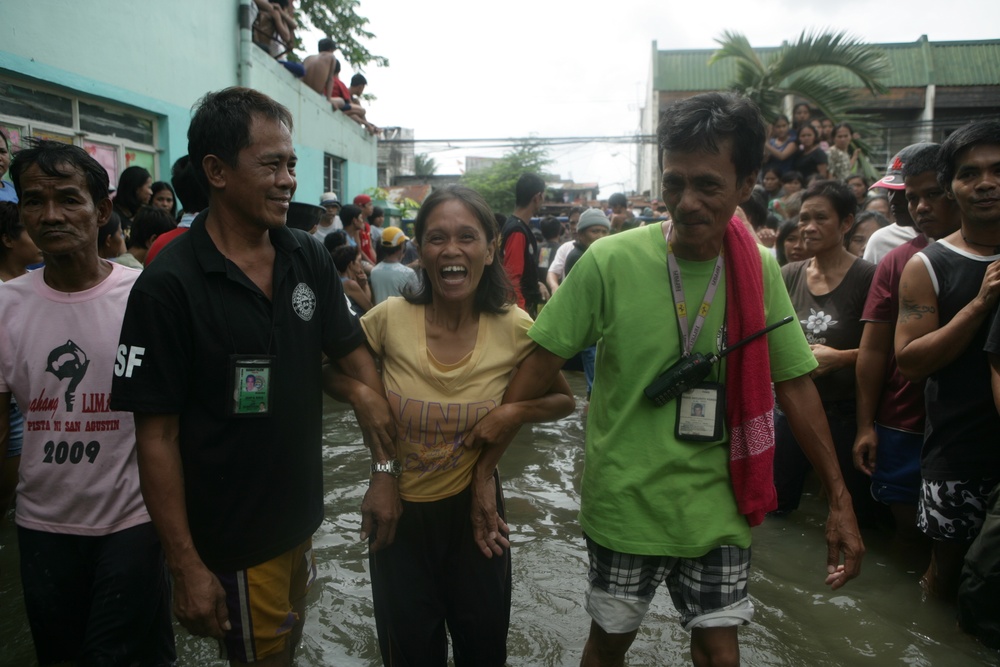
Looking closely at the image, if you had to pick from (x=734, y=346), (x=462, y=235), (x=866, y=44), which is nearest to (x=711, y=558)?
(x=734, y=346)

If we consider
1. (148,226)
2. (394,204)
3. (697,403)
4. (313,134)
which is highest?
(313,134)

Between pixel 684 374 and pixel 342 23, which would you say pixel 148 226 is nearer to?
pixel 684 374

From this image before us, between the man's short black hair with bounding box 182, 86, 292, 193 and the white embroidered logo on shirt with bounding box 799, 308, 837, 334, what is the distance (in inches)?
126

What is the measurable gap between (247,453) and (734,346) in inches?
59.2

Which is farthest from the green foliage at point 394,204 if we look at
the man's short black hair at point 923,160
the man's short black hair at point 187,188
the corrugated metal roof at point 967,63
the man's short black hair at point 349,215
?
the corrugated metal roof at point 967,63

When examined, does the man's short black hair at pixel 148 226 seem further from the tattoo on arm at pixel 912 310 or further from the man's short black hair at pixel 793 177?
the man's short black hair at pixel 793 177

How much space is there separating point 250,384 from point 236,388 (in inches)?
1.6

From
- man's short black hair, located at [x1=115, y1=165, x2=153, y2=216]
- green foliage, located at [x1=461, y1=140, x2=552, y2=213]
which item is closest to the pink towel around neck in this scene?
man's short black hair, located at [x1=115, y1=165, x2=153, y2=216]

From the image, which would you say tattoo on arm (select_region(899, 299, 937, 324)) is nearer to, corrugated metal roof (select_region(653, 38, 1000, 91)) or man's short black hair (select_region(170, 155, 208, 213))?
man's short black hair (select_region(170, 155, 208, 213))

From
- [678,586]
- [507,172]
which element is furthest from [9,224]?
[507,172]

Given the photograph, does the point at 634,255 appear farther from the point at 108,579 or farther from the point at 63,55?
the point at 63,55

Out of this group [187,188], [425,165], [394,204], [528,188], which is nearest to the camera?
[187,188]

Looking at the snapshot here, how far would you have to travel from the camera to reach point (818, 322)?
4.05 metres

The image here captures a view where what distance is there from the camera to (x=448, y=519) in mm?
2430
